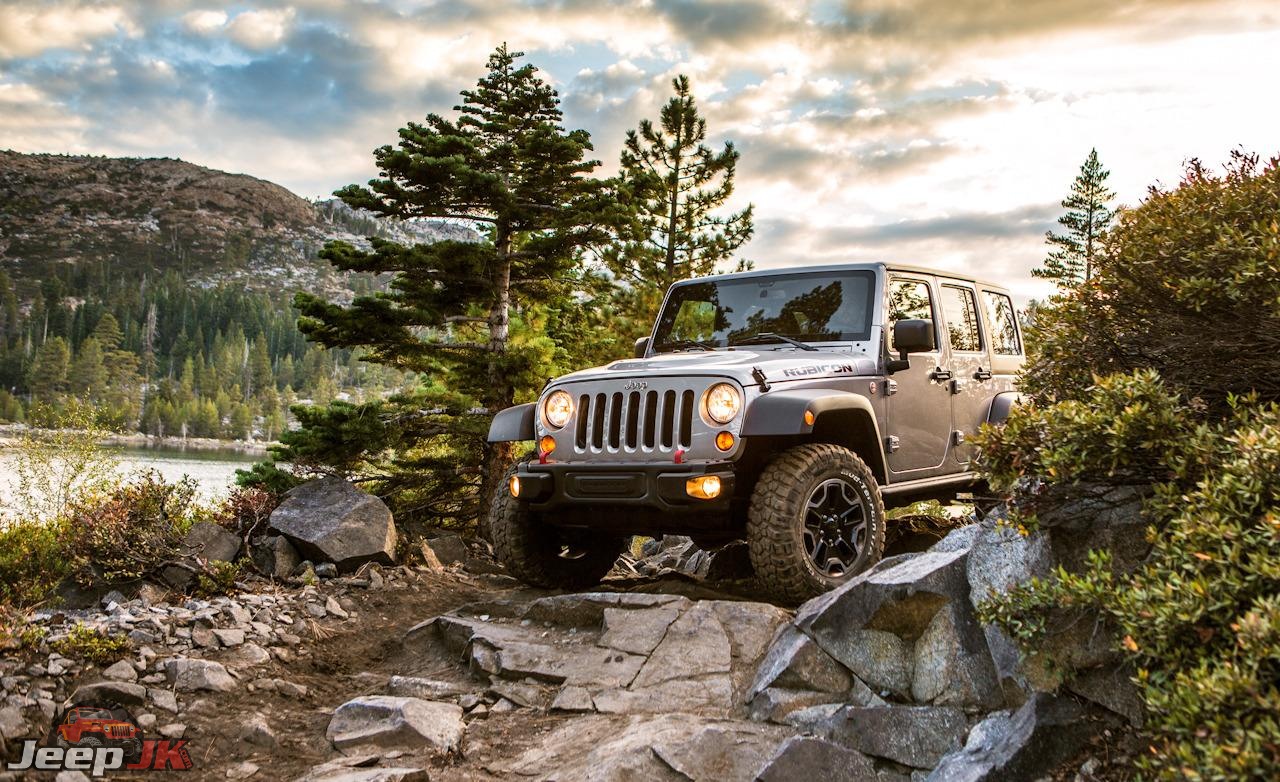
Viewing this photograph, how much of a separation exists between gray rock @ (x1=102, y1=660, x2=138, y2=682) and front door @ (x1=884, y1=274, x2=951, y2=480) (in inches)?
199

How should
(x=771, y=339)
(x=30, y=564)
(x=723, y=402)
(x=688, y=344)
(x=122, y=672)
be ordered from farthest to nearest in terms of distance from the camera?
(x=30, y=564)
(x=688, y=344)
(x=771, y=339)
(x=723, y=402)
(x=122, y=672)

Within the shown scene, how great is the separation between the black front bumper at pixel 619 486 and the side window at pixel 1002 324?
13.0 feet

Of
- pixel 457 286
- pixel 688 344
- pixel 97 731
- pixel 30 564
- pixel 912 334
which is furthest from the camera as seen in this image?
pixel 457 286

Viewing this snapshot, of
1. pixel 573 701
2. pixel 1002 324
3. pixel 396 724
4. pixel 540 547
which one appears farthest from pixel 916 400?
pixel 396 724

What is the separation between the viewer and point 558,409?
6195mm

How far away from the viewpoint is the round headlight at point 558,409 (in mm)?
6137

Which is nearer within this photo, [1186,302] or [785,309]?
[1186,302]

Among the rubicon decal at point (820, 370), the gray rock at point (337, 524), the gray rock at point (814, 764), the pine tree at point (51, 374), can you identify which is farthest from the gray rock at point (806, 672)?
the pine tree at point (51, 374)

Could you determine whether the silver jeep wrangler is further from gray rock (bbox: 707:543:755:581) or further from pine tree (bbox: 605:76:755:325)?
pine tree (bbox: 605:76:755:325)

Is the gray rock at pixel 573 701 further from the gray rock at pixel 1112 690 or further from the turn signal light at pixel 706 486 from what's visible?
the gray rock at pixel 1112 690

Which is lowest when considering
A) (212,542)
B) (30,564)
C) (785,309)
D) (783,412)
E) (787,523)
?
(30,564)

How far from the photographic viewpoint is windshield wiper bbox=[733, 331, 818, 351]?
21.7 feet

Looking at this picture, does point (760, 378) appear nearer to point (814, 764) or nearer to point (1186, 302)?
point (1186, 302)

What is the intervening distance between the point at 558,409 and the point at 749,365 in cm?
136
